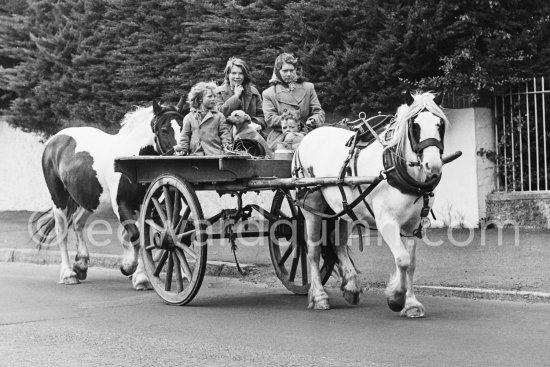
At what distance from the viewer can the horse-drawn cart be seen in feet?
31.9

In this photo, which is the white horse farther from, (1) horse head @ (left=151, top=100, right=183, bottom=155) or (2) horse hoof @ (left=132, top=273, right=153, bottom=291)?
(2) horse hoof @ (left=132, top=273, right=153, bottom=291)

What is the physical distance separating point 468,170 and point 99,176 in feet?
19.1

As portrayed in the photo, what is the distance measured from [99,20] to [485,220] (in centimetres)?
858

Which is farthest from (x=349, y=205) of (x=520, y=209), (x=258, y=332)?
(x=520, y=209)

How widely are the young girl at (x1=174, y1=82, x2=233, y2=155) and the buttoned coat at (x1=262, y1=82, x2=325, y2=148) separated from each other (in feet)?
1.67

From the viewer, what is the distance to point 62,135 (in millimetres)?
12922

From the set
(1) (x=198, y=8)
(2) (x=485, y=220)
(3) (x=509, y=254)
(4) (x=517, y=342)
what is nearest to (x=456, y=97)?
(2) (x=485, y=220)

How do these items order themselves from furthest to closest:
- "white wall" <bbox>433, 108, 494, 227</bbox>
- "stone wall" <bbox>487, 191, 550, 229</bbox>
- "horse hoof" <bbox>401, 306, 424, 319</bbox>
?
1. "white wall" <bbox>433, 108, 494, 227</bbox>
2. "stone wall" <bbox>487, 191, 550, 229</bbox>
3. "horse hoof" <bbox>401, 306, 424, 319</bbox>

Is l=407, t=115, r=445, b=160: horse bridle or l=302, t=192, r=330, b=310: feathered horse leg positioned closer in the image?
l=407, t=115, r=445, b=160: horse bridle

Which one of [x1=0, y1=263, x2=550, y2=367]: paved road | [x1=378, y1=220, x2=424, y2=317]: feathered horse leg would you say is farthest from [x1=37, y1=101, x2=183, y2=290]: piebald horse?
[x1=378, y1=220, x2=424, y2=317]: feathered horse leg

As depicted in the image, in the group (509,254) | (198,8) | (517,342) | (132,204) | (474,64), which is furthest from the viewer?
(198,8)

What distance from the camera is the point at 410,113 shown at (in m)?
8.55

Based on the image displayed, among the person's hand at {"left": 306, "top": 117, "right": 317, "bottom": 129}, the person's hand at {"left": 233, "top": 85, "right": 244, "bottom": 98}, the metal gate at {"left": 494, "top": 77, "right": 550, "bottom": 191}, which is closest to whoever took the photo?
the person's hand at {"left": 306, "top": 117, "right": 317, "bottom": 129}

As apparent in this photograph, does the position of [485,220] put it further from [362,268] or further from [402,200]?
[402,200]
